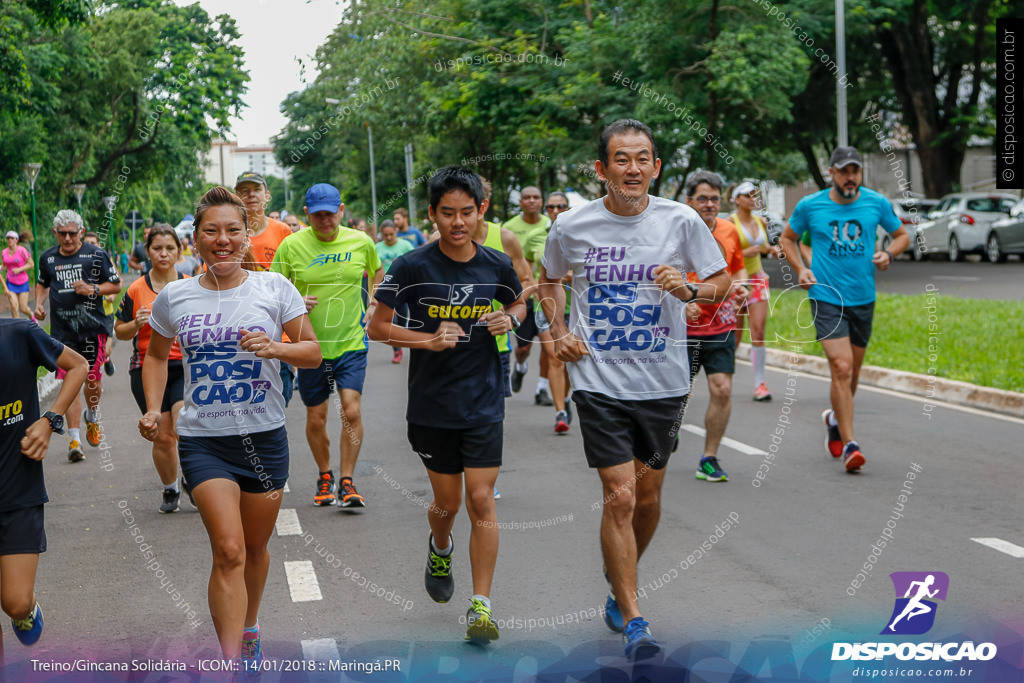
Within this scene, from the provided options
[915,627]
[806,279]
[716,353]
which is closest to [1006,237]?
[806,279]

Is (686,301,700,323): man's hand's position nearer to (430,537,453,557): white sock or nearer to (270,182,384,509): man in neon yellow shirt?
(430,537,453,557): white sock

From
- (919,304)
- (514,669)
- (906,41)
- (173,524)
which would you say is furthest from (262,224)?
(906,41)

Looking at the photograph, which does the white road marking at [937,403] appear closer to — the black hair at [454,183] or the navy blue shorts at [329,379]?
the navy blue shorts at [329,379]

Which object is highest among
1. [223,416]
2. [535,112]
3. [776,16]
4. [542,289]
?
[776,16]

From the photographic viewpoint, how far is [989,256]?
28188 mm

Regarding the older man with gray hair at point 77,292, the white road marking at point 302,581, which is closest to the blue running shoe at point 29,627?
the white road marking at point 302,581

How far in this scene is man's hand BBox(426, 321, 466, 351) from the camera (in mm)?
4527

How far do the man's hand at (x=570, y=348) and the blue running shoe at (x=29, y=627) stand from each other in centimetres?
208

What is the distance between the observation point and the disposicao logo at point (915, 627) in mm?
4242

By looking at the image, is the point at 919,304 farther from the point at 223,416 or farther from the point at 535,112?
the point at 223,416

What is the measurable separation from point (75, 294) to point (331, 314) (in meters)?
3.65

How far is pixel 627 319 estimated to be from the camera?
4.49 m

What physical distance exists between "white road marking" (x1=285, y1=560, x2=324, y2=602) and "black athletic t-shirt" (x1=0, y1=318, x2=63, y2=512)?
5.02 ft

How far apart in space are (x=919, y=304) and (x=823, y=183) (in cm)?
2940
